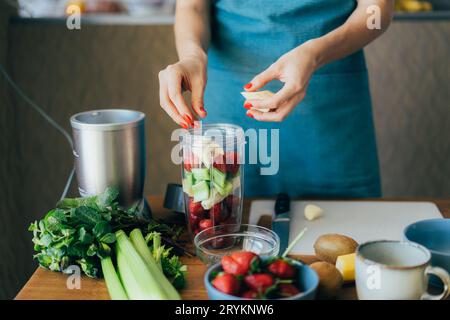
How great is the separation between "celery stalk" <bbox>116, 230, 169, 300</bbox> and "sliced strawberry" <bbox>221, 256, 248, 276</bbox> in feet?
0.32

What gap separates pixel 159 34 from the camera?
234 centimetres

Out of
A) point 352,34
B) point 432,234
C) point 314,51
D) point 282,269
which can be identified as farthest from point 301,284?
point 352,34

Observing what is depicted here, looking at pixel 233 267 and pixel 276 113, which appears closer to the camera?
pixel 233 267

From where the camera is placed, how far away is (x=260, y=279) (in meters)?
0.82

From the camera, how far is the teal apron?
1529mm

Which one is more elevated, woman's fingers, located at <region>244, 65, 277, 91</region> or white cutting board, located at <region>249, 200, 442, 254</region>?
woman's fingers, located at <region>244, 65, 277, 91</region>

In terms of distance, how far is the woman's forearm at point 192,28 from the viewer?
55.0 inches

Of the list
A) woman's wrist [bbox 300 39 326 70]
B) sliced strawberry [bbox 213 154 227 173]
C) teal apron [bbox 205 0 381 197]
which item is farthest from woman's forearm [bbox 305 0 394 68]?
sliced strawberry [bbox 213 154 227 173]

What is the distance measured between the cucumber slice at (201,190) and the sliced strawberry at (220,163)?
35 mm

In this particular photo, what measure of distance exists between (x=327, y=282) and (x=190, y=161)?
0.33 metres

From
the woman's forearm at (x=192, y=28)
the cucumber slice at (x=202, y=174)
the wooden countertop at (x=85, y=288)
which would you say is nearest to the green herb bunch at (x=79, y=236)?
the wooden countertop at (x=85, y=288)

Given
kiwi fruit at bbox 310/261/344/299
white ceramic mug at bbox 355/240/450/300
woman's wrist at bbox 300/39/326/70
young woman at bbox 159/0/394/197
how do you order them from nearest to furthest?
white ceramic mug at bbox 355/240/450/300
kiwi fruit at bbox 310/261/344/299
woman's wrist at bbox 300/39/326/70
young woman at bbox 159/0/394/197

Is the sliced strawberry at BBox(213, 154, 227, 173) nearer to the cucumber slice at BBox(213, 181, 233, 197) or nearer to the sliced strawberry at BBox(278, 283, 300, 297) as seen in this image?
the cucumber slice at BBox(213, 181, 233, 197)

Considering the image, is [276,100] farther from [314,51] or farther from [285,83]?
[314,51]
